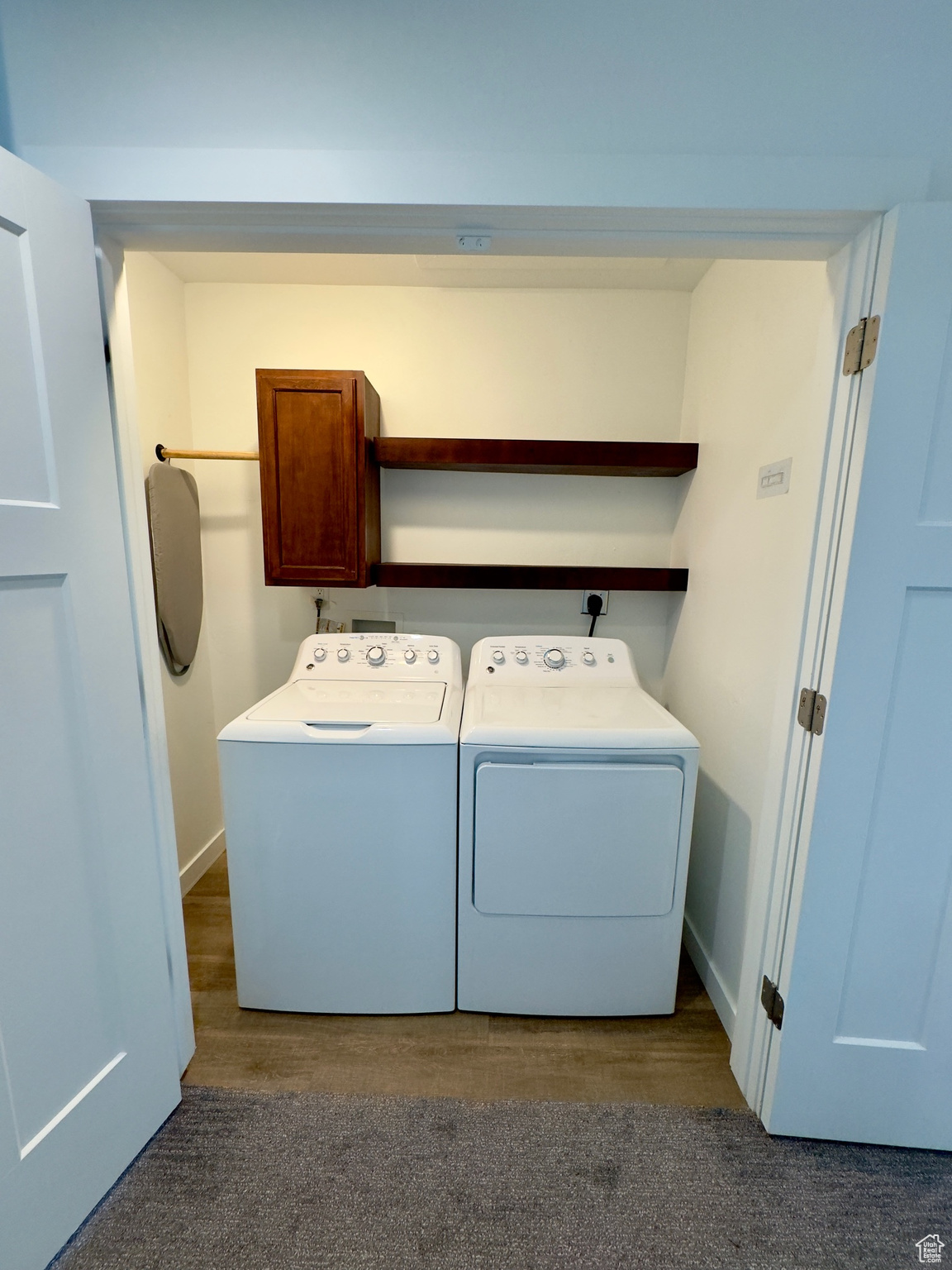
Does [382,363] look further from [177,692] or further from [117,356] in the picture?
[177,692]

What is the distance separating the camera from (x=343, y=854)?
1.44 m

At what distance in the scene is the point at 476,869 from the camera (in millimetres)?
1459

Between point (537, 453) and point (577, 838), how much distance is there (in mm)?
1360

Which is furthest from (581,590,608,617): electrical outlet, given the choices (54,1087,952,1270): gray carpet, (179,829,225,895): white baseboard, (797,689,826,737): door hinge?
(179,829,225,895): white baseboard

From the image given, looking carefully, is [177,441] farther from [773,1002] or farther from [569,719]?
[773,1002]

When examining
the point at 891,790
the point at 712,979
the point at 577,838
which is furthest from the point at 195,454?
the point at 712,979

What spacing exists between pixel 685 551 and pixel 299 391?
1577 millimetres

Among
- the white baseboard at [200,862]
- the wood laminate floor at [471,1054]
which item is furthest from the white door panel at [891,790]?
the white baseboard at [200,862]

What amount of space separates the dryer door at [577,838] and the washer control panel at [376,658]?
1.94 feet

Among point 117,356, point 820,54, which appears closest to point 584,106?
point 820,54

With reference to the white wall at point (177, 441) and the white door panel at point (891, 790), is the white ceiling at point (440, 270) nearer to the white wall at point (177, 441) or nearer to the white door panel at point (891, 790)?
the white wall at point (177, 441)

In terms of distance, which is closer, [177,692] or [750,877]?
[750,877]

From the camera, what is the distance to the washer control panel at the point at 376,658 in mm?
1886

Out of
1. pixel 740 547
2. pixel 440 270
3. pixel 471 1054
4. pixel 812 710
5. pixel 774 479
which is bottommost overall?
pixel 471 1054
